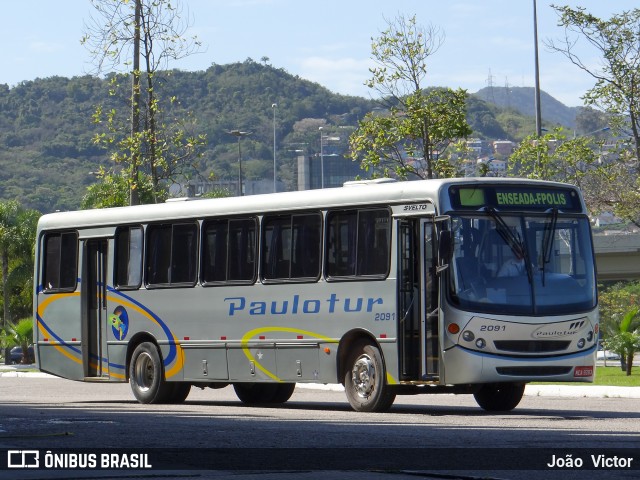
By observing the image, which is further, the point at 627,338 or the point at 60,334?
the point at 627,338

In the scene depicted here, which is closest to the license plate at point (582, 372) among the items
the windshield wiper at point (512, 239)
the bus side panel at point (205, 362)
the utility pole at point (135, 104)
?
the windshield wiper at point (512, 239)

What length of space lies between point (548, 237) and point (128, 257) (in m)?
7.86

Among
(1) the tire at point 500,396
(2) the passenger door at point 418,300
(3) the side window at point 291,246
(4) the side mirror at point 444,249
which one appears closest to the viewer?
(4) the side mirror at point 444,249

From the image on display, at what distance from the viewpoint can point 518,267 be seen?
1817cm

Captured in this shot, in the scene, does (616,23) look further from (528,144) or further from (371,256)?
(371,256)

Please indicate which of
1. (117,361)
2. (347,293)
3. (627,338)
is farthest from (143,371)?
(627,338)

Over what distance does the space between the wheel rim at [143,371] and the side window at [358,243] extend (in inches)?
178

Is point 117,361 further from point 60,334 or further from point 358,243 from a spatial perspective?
point 358,243

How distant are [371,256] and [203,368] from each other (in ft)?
13.6

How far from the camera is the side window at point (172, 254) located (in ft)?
73.0

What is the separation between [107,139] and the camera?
34.1 metres

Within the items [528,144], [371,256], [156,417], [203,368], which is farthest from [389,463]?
[528,144]

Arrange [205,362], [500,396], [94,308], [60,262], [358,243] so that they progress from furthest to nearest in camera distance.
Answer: [60,262] → [94,308] → [205,362] → [500,396] → [358,243]

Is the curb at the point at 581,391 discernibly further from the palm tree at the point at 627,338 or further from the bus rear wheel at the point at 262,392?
the palm tree at the point at 627,338
